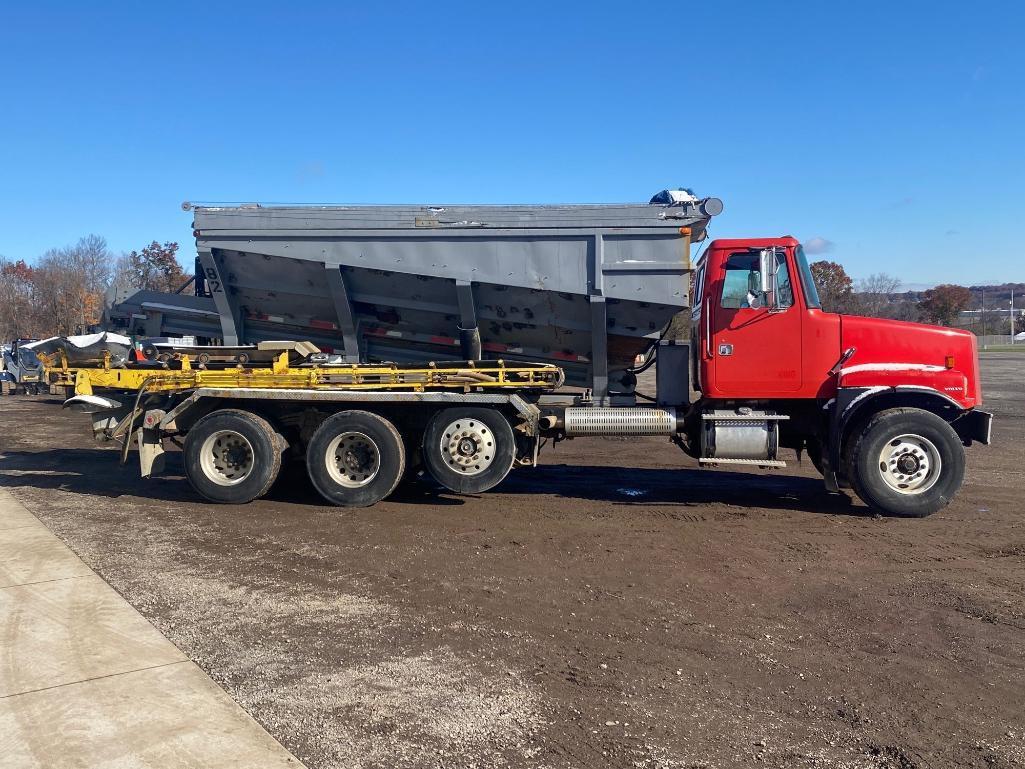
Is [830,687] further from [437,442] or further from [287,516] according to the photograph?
[287,516]

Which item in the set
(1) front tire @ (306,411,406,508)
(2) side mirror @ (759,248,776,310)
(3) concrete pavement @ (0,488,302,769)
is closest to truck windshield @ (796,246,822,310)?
(2) side mirror @ (759,248,776,310)

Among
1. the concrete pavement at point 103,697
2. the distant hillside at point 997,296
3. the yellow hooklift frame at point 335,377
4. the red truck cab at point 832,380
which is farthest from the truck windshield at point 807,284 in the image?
the distant hillside at point 997,296

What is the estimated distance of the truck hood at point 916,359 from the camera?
8.12 m

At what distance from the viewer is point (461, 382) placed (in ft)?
27.8

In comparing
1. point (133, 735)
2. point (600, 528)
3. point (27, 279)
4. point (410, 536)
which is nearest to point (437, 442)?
point (410, 536)

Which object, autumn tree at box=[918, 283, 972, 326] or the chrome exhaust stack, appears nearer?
the chrome exhaust stack

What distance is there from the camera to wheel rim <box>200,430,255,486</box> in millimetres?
8750

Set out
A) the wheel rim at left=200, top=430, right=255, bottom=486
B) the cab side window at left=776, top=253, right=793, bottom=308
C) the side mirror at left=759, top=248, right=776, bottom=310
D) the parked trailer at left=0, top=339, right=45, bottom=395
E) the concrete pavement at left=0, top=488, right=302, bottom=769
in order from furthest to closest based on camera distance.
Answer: the parked trailer at left=0, top=339, right=45, bottom=395 < the wheel rim at left=200, top=430, right=255, bottom=486 < the cab side window at left=776, top=253, right=793, bottom=308 < the side mirror at left=759, top=248, right=776, bottom=310 < the concrete pavement at left=0, top=488, right=302, bottom=769

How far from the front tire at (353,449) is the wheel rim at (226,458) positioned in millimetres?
782

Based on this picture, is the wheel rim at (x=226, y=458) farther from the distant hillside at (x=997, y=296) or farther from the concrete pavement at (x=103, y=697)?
the distant hillside at (x=997, y=296)

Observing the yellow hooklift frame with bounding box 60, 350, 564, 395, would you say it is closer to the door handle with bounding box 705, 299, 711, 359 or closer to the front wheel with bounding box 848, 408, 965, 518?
the door handle with bounding box 705, 299, 711, 359

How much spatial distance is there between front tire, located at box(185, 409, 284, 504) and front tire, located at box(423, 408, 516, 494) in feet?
5.89

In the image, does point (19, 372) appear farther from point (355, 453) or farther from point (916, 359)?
point (916, 359)

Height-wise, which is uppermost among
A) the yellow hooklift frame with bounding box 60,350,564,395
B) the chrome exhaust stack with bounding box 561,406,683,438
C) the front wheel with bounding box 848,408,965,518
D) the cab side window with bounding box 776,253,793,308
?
the cab side window with bounding box 776,253,793,308
